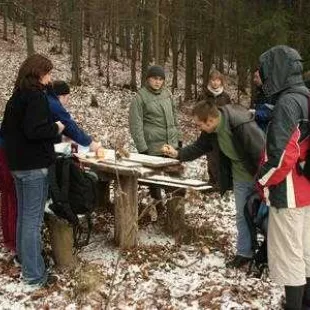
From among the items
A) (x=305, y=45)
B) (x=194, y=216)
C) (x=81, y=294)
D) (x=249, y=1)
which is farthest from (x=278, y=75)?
(x=249, y=1)

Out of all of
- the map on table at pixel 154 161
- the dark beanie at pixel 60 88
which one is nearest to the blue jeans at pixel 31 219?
the map on table at pixel 154 161

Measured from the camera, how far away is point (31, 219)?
15.3 ft

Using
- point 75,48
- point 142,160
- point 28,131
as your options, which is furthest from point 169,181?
point 75,48

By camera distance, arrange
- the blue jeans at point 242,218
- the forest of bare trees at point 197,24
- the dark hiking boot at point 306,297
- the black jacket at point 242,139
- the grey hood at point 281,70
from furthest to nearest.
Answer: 1. the forest of bare trees at point 197,24
2. the blue jeans at point 242,218
3. the black jacket at point 242,139
4. the dark hiking boot at point 306,297
5. the grey hood at point 281,70

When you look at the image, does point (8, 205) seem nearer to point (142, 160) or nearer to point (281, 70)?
point (142, 160)

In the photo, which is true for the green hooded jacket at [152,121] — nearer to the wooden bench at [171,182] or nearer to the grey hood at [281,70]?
the wooden bench at [171,182]

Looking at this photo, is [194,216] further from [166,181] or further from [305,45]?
[305,45]

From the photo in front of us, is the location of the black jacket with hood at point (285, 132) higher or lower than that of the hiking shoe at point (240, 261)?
higher

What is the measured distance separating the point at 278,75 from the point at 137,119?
8.81 feet

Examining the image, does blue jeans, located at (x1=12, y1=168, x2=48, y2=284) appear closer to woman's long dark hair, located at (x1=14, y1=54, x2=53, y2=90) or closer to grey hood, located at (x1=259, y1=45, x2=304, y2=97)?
woman's long dark hair, located at (x1=14, y1=54, x2=53, y2=90)

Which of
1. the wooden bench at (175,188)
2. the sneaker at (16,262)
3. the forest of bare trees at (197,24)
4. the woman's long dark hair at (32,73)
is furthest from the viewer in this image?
the forest of bare trees at (197,24)

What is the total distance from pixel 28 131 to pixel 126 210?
1634 millimetres

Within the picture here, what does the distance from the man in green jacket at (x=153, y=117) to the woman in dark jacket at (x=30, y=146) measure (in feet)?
5.78

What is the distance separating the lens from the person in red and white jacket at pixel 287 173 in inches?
149
